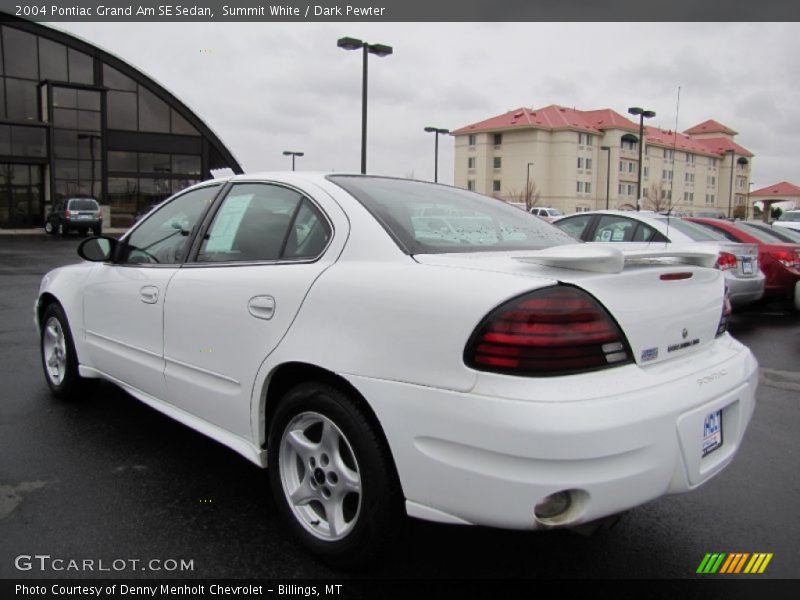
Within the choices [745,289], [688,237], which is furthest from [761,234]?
[688,237]

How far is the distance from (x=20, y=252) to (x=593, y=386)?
69.8 feet

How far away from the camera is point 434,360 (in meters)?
2.11

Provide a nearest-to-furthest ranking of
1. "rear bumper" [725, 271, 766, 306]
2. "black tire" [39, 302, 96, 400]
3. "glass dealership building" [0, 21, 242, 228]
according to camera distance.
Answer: "black tire" [39, 302, 96, 400] → "rear bumper" [725, 271, 766, 306] → "glass dealership building" [0, 21, 242, 228]

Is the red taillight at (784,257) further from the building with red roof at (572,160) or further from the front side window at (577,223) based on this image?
the building with red roof at (572,160)

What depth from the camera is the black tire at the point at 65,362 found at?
443 cm

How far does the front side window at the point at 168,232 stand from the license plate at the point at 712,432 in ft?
8.46

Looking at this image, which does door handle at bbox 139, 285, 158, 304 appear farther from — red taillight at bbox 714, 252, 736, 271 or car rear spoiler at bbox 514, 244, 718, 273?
red taillight at bbox 714, 252, 736, 271

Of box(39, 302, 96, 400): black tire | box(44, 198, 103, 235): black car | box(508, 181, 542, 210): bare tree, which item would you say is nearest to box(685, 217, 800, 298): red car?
box(39, 302, 96, 400): black tire

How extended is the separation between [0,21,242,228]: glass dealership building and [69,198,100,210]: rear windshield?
6924 millimetres

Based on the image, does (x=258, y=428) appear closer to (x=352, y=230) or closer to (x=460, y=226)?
(x=352, y=230)

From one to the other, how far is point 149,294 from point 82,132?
37.4 metres

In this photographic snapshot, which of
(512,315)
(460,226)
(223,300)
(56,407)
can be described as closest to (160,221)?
(223,300)

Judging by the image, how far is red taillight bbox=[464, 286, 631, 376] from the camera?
2051mm

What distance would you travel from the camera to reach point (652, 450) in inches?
81.6
